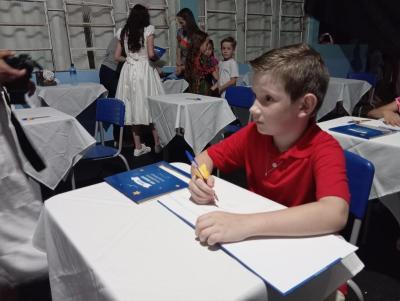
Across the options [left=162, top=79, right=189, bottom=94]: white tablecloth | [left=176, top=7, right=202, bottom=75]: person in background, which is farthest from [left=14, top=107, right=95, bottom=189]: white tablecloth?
[left=162, top=79, right=189, bottom=94]: white tablecloth

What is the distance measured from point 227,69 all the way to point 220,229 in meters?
3.46

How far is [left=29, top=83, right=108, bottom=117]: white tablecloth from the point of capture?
3279 mm

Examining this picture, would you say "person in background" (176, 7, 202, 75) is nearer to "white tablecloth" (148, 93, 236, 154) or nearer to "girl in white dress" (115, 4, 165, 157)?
"girl in white dress" (115, 4, 165, 157)

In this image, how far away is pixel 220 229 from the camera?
638 mm

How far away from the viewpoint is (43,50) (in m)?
3.74

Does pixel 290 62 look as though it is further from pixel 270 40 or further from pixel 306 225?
pixel 270 40

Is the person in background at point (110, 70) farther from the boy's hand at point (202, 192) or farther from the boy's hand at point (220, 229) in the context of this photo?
the boy's hand at point (220, 229)

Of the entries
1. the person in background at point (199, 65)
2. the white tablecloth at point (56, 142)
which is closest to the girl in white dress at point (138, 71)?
the person in background at point (199, 65)

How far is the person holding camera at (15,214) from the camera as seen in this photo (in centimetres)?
114

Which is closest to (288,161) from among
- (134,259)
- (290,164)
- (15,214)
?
(290,164)

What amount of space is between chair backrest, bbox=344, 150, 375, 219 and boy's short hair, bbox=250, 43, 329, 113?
0.25m

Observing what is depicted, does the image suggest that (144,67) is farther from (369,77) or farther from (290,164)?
(369,77)

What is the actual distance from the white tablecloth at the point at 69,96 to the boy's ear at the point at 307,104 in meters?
3.04

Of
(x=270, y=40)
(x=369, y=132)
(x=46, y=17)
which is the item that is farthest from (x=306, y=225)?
(x=270, y=40)
